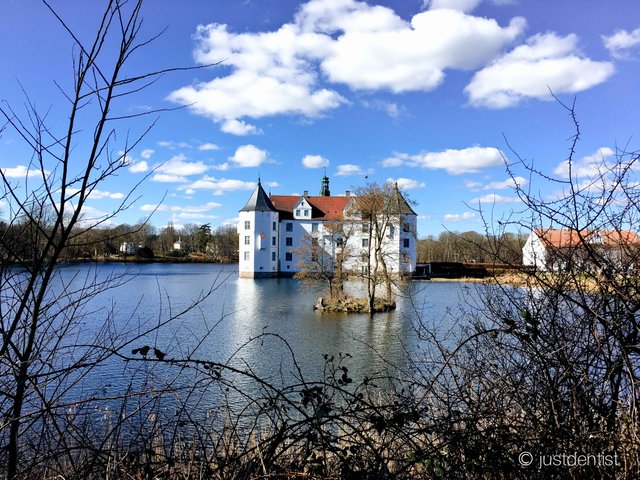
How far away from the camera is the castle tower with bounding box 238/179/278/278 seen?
152 feet

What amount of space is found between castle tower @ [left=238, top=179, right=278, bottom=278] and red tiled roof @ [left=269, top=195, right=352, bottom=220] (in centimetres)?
234

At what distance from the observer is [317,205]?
51.6 meters

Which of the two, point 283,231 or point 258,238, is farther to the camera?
point 283,231

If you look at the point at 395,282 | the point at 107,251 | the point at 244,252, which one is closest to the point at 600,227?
the point at 107,251

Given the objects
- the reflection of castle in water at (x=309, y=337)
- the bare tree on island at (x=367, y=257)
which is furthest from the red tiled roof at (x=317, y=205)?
the reflection of castle in water at (x=309, y=337)

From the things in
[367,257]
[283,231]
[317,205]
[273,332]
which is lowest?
[273,332]

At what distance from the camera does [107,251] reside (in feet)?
9.64

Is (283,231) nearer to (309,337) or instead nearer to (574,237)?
(309,337)

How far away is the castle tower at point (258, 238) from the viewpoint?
152ft

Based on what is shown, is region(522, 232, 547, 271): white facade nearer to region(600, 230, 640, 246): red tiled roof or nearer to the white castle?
region(600, 230, 640, 246): red tiled roof

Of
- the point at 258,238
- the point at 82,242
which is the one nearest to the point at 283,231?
the point at 258,238

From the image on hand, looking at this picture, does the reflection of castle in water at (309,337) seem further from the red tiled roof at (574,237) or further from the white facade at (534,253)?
the red tiled roof at (574,237)

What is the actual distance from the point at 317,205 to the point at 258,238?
8.66m

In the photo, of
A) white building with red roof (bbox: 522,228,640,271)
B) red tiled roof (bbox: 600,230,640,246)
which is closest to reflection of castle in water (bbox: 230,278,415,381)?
white building with red roof (bbox: 522,228,640,271)
